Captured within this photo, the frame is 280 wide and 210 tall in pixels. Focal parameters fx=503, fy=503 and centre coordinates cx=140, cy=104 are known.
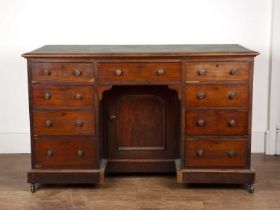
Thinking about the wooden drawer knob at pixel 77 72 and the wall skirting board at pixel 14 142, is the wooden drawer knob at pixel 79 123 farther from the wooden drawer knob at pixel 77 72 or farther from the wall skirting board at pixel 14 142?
the wall skirting board at pixel 14 142

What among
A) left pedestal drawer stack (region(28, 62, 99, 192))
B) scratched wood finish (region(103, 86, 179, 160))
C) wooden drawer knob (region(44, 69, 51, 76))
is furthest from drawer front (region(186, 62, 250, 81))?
wooden drawer knob (region(44, 69, 51, 76))

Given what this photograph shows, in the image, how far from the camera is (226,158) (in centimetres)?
325

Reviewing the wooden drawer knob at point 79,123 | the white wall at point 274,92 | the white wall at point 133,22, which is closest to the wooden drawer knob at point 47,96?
the wooden drawer knob at point 79,123

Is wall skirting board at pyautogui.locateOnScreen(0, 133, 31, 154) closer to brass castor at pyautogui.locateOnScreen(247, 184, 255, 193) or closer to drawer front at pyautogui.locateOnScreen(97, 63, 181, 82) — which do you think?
drawer front at pyautogui.locateOnScreen(97, 63, 181, 82)

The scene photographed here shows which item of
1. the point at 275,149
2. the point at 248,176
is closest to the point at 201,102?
the point at 248,176

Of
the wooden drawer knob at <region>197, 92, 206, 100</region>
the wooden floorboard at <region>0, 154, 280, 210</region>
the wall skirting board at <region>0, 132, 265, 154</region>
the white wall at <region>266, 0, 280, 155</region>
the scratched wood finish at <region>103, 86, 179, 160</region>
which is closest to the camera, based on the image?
the wooden floorboard at <region>0, 154, 280, 210</region>

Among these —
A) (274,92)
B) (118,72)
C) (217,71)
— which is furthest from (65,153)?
(274,92)

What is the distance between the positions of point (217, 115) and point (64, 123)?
38.7 inches

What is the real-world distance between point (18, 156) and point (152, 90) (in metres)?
1.32

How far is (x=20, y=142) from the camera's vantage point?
409 centimetres

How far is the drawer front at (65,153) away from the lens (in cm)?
327

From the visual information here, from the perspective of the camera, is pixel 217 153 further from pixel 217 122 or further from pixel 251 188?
pixel 251 188

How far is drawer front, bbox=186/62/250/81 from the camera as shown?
123 inches

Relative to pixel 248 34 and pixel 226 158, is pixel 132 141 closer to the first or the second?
pixel 226 158
